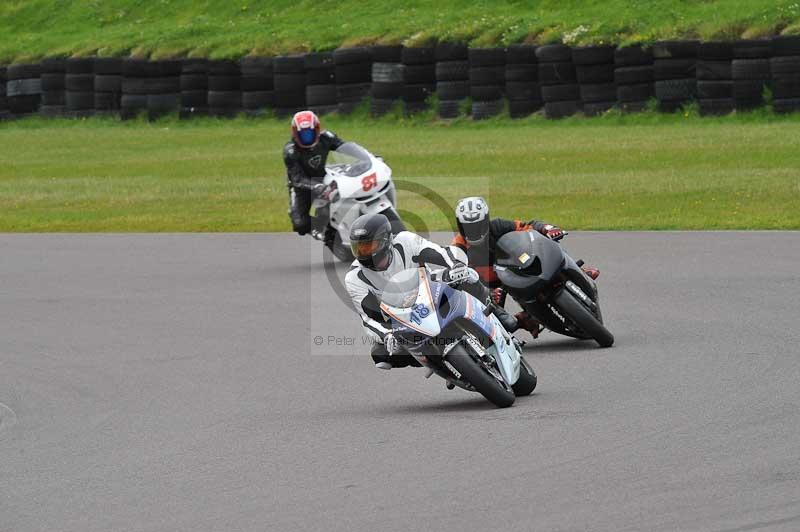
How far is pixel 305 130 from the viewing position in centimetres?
1495

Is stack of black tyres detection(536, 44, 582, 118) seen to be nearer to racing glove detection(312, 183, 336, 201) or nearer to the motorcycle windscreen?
the motorcycle windscreen

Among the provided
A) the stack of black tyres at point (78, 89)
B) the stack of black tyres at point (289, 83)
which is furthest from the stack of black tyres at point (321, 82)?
the stack of black tyres at point (78, 89)

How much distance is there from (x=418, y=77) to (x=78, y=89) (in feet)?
30.4

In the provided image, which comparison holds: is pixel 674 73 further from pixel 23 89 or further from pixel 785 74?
pixel 23 89

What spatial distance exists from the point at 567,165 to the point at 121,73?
14794 mm

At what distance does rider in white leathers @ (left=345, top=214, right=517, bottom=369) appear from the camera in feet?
27.1

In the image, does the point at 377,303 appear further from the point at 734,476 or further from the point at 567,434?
the point at 734,476

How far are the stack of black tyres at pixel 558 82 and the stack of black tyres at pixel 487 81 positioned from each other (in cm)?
97

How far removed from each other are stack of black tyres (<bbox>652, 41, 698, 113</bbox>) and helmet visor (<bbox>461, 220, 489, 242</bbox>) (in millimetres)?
16959

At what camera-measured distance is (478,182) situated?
22.7 meters

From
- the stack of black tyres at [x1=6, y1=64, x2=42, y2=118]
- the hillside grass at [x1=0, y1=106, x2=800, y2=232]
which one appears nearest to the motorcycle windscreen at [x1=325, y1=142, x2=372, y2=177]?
the hillside grass at [x1=0, y1=106, x2=800, y2=232]

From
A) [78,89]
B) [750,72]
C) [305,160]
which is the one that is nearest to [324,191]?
[305,160]

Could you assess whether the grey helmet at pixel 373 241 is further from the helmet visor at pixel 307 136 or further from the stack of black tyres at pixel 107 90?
the stack of black tyres at pixel 107 90

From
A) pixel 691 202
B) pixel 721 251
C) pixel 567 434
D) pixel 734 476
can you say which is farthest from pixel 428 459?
pixel 691 202
